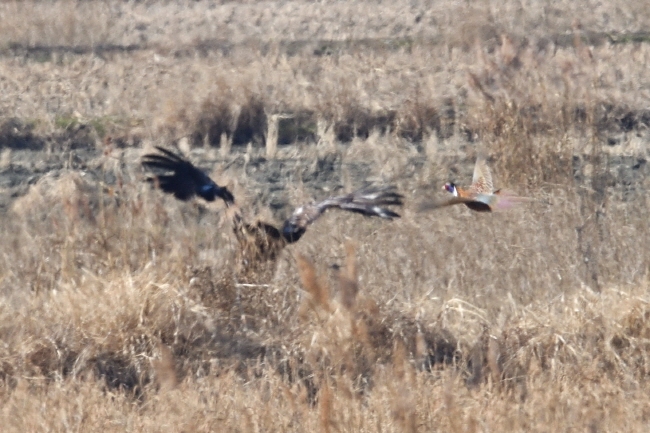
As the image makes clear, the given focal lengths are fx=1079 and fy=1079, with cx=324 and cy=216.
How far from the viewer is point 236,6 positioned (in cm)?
2623

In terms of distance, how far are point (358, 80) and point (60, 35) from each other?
900 cm

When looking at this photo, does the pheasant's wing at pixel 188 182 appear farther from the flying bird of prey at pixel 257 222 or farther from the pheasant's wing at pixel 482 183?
the pheasant's wing at pixel 482 183

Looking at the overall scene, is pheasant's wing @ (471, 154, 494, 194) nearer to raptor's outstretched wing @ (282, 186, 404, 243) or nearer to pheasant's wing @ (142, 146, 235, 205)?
raptor's outstretched wing @ (282, 186, 404, 243)

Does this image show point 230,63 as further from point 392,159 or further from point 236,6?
point 236,6

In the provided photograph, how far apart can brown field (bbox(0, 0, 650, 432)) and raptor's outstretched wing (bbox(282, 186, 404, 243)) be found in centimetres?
32

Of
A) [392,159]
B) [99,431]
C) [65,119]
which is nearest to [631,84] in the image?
[392,159]

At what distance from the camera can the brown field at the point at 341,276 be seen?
402 centimetres

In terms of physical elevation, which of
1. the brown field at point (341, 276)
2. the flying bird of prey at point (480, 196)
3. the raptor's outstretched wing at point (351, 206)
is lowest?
the brown field at point (341, 276)

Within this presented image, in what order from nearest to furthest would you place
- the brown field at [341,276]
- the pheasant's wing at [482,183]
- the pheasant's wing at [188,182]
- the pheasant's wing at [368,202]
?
the brown field at [341,276]
the pheasant's wing at [482,183]
the pheasant's wing at [368,202]
the pheasant's wing at [188,182]

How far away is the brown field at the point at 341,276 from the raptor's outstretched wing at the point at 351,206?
1.06 feet

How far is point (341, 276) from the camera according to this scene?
3678 millimetres

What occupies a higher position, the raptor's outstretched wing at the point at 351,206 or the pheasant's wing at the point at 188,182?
the pheasant's wing at the point at 188,182

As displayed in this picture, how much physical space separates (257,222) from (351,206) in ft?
1.82

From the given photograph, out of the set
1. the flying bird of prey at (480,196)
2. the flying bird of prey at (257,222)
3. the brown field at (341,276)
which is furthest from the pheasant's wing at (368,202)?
the flying bird of prey at (480,196)
